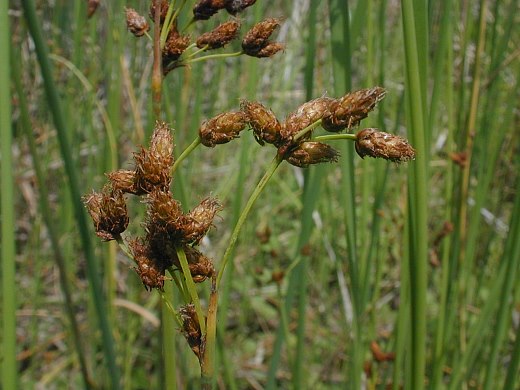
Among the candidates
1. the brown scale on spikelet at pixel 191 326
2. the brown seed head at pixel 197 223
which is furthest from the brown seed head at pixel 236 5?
the brown scale on spikelet at pixel 191 326

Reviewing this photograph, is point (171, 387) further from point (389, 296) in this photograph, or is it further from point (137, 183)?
point (389, 296)

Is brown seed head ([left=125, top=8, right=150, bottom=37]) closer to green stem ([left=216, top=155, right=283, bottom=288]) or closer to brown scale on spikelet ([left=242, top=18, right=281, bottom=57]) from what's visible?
brown scale on spikelet ([left=242, top=18, right=281, bottom=57])

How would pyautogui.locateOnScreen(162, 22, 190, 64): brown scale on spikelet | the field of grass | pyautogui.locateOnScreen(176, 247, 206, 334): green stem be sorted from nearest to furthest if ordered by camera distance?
pyautogui.locateOnScreen(176, 247, 206, 334): green stem
the field of grass
pyautogui.locateOnScreen(162, 22, 190, 64): brown scale on spikelet

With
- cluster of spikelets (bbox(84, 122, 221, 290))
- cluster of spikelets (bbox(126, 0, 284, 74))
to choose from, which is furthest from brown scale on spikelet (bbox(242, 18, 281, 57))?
cluster of spikelets (bbox(84, 122, 221, 290))

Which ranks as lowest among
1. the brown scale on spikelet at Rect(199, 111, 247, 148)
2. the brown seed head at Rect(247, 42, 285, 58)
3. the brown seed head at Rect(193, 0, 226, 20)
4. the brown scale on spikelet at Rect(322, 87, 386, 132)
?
the brown scale on spikelet at Rect(199, 111, 247, 148)

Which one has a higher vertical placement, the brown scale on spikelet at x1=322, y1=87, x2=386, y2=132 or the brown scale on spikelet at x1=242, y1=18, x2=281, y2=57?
the brown scale on spikelet at x1=242, y1=18, x2=281, y2=57

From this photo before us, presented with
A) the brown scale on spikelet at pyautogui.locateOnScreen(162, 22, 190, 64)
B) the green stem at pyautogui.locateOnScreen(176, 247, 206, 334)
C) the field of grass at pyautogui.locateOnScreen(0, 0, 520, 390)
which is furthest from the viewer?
the brown scale on spikelet at pyautogui.locateOnScreen(162, 22, 190, 64)

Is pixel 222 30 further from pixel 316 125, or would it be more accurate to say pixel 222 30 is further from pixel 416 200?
pixel 416 200
